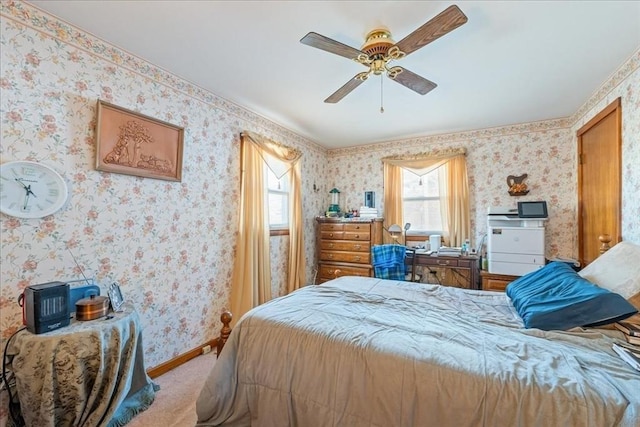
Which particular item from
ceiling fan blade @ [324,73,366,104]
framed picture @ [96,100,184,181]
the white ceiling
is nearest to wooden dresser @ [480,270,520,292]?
the white ceiling

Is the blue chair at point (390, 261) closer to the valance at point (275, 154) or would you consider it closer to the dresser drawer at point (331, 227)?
the dresser drawer at point (331, 227)

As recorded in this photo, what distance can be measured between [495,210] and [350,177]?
7.06ft

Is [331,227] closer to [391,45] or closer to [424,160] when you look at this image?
[424,160]

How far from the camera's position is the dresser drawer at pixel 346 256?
3959mm

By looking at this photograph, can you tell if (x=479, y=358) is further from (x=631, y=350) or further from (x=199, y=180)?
(x=199, y=180)

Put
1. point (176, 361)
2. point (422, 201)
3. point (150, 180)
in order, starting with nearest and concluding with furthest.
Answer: point (150, 180), point (176, 361), point (422, 201)

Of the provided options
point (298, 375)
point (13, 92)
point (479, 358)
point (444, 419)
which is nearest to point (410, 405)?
point (444, 419)

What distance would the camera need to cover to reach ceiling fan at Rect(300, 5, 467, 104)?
1.43 metres

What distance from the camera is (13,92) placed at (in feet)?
5.29

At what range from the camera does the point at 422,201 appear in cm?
423

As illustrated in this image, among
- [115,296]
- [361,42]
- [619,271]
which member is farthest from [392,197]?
[115,296]

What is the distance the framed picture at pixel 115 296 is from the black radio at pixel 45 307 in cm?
25

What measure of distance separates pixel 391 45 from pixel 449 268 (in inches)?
117

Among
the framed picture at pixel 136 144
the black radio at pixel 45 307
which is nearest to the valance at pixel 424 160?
the framed picture at pixel 136 144
